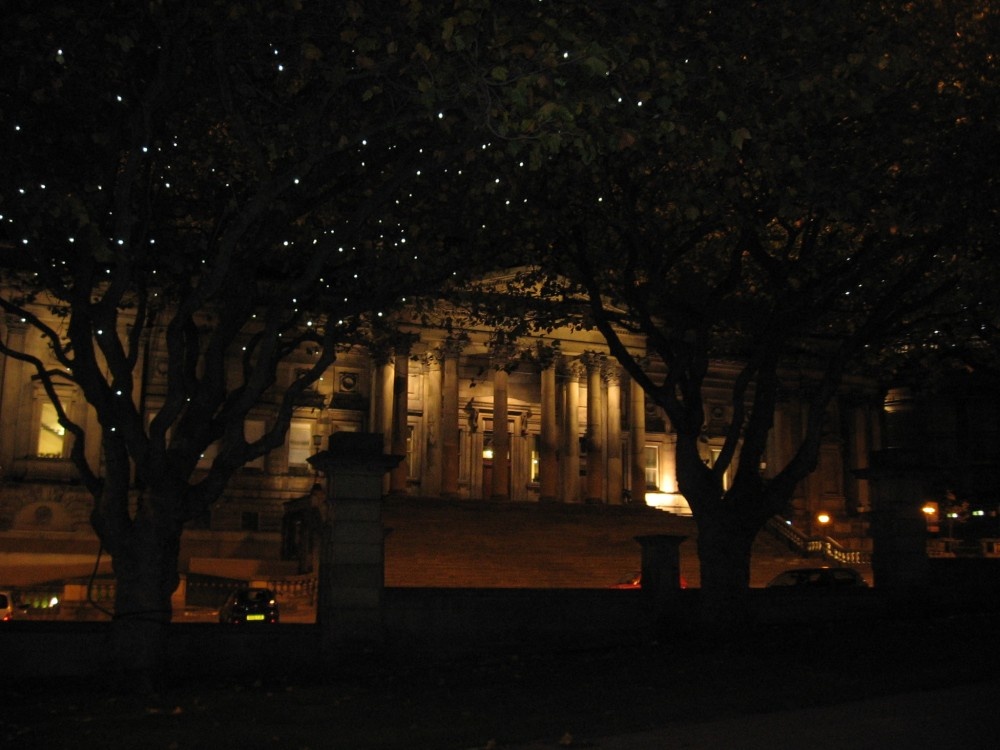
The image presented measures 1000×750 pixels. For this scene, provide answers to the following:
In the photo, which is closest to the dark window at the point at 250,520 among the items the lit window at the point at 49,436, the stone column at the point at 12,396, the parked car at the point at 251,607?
the lit window at the point at 49,436

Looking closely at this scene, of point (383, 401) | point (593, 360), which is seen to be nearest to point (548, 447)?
point (593, 360)

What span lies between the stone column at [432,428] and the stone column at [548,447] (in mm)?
5140

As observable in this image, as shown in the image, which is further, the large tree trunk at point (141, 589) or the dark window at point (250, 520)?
the dark window at point (250, 520)

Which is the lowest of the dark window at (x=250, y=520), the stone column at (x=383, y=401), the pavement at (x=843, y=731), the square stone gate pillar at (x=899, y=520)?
the pavement at (x=843, y=731)

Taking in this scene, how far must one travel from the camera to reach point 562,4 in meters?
14.8

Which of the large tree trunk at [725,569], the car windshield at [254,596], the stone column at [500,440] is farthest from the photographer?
the stone column at [500,440]

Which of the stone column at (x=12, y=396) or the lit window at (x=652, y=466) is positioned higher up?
the stone column at (x=12, y=396)

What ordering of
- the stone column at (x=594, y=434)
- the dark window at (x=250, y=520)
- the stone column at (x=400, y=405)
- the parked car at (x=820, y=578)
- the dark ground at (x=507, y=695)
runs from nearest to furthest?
the dark ground at (x=507, y=695) → the parked car at (x=820, y=578) → the dark window at (x=250, y=520) → the stone column at (x=400, y=405) → the stone column at (x=594, y=434)

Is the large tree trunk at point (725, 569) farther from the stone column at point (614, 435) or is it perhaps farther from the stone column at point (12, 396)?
the stone column at point (12, 396)

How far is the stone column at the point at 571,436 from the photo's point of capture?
179ft

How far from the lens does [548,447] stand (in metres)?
55.1

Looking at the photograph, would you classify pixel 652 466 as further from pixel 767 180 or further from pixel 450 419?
pixel 767 180

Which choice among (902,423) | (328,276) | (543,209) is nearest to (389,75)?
(543,209)

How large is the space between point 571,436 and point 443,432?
644 centimetres
